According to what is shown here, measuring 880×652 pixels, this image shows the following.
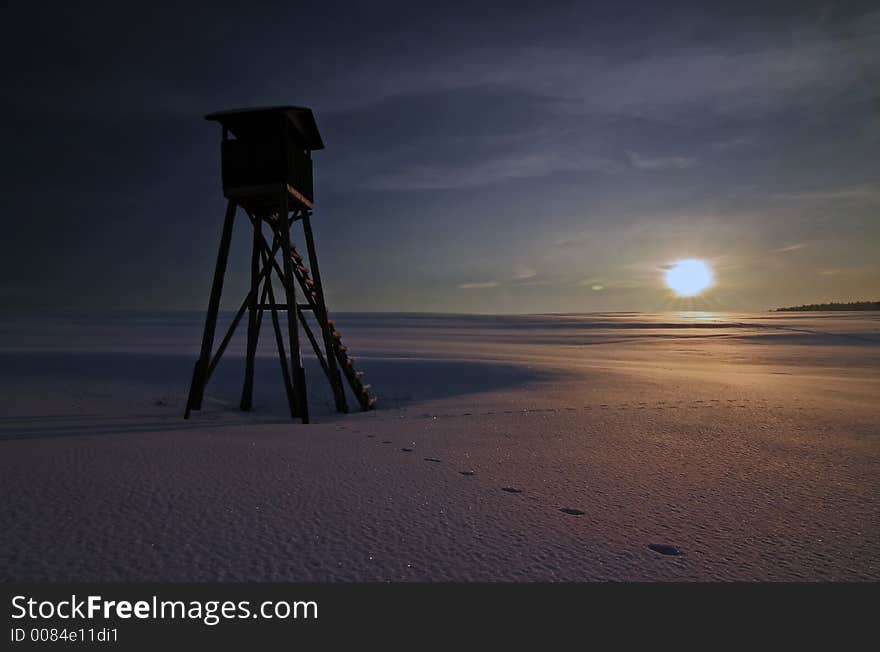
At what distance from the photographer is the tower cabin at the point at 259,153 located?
8555mm

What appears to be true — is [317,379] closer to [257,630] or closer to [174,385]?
[174,385]

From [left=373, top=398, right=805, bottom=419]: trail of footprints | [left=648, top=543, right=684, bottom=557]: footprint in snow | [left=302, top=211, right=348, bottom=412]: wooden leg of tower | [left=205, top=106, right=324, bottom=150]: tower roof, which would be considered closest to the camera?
[left=648, top=543, right=684, bottom=557]: footprint in snow

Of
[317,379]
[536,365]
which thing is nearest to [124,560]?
[317,379]

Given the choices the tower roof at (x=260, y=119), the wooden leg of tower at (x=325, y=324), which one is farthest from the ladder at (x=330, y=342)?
the tower roof at (x=260, y=119)

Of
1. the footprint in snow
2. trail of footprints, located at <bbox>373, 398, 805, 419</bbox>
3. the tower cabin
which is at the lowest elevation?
trail of footprints, located at <bbox>373, 398, 805, 419</bbox>

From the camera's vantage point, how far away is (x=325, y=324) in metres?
9.48

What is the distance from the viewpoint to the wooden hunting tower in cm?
852

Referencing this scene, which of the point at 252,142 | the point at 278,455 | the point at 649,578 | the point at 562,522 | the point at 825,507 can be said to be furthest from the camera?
the point at 252,142

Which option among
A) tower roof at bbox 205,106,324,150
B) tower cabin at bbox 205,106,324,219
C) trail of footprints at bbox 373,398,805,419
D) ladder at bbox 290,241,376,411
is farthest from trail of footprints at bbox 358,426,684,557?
tower roof at bbox 205,106,324,150

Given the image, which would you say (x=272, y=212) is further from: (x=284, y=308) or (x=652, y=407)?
(x=652, y=407)

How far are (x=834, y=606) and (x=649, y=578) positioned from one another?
2.69 ft

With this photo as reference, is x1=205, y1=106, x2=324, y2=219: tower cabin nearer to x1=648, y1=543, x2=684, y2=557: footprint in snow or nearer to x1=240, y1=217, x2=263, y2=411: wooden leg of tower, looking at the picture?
x1=240, y1=217, x2=263, y2=411: wooden leg of tower

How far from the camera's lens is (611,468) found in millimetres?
4492

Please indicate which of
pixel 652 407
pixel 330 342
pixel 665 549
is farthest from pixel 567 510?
pixel 330 342
